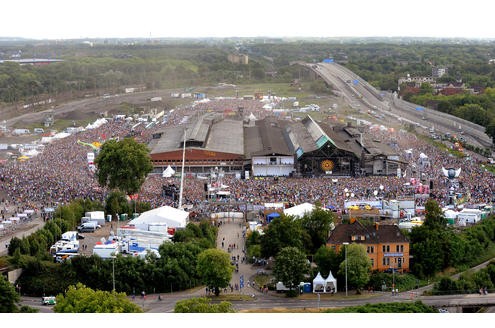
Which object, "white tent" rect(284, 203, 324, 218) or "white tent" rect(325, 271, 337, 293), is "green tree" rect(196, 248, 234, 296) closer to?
"white tent" rect(325, 271, 337, 293)

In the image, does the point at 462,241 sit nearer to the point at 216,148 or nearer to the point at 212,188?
the point at 212,188

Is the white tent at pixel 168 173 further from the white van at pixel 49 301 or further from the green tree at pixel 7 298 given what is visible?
the green tree at pixel 7 298

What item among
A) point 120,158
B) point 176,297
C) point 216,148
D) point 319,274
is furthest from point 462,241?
point 216,148

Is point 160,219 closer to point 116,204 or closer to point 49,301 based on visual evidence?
point 116,204

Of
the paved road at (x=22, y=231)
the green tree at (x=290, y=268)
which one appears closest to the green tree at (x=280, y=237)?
the green tree at (x=290, y=268)

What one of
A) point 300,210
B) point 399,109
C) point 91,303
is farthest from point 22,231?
point 399,109

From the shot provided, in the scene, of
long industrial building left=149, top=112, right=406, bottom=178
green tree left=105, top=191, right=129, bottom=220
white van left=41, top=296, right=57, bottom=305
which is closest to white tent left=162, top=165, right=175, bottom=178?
long industrial building left=149, top=112, right=406, bottom=178
